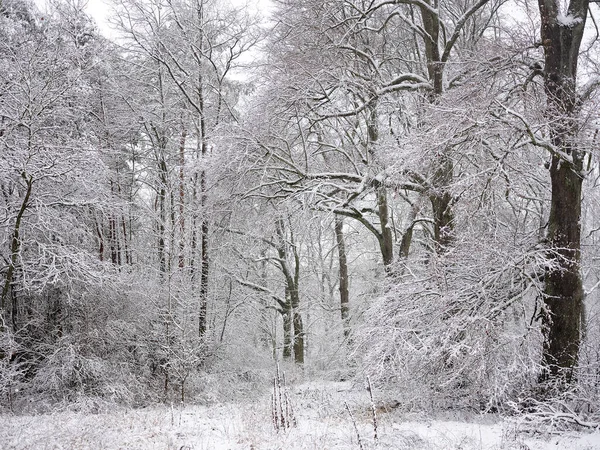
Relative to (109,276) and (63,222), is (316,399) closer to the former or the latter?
(109,276)

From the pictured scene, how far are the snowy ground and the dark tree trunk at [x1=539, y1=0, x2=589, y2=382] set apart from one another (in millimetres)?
1390

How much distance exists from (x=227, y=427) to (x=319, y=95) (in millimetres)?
7328

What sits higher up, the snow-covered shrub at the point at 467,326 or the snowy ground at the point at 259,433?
the snow-covered shrub at the point at 467,326

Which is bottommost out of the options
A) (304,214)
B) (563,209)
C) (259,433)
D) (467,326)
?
(259,433)

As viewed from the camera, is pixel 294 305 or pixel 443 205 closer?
pixel 443 205

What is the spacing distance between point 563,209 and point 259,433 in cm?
544

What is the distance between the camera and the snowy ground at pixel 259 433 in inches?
217

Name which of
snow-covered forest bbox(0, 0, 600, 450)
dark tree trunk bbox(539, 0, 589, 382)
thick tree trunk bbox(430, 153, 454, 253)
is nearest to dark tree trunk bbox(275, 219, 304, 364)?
snow-covered forest bbox(0, 0, 600, 450)

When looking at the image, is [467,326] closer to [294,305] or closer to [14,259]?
[14,259]

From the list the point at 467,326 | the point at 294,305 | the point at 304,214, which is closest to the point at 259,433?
the point at 467,326

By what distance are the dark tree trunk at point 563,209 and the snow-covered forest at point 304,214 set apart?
3cm

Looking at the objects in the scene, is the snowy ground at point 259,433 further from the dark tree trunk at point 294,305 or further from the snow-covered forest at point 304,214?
the dark tree trunk at point 294,305

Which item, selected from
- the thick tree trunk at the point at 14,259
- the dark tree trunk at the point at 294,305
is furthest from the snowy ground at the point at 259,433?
the dark tree trunk at the point at 294,305

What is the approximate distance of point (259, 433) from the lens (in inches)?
259
